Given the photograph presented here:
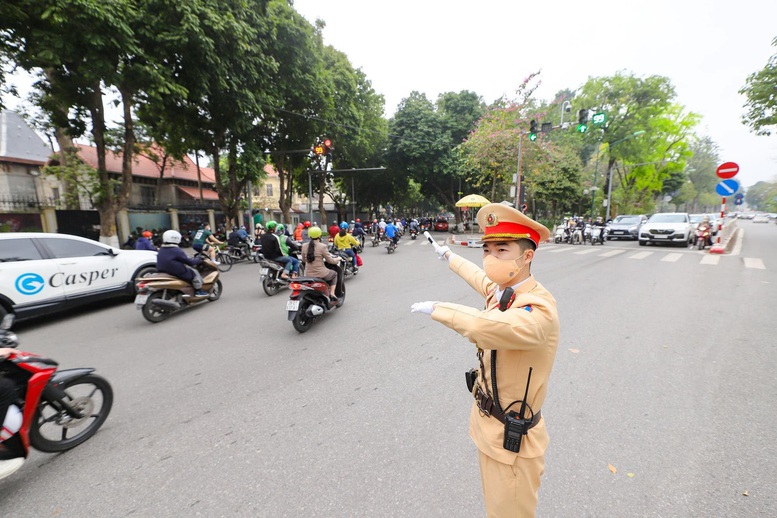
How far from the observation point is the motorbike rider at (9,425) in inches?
84.3

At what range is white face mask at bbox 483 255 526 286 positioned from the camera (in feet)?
4.48

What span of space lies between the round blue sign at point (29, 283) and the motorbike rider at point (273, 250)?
358cm

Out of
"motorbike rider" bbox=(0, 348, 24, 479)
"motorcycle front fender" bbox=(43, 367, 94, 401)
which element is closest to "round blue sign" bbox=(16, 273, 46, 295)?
"motorcycle front fender" bbox=(43, 367, 94, 401)

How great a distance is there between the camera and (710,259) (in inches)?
434

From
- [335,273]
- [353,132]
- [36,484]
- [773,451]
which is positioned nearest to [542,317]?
[773,451]

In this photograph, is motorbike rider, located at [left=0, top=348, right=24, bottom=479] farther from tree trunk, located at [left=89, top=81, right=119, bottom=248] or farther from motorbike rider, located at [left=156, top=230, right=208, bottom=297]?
tree trunk, located at [left=89, top=81, right=119, bottom=248]

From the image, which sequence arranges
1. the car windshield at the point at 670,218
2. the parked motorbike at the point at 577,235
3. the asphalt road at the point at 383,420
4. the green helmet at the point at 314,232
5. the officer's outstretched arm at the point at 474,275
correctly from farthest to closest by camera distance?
the parked motorbike at the point at 577,235
the car windshield at the point at 670,218
the green helmet at the point at 314,232
the asphalt road at the point at 383,420
the officer's outstretched arm at the point at 474,275

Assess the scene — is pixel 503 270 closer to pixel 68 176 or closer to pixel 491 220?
pixel 491 220

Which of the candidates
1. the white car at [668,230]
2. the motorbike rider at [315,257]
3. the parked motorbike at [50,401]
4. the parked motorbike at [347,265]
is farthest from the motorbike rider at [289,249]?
the white car at [668,230]

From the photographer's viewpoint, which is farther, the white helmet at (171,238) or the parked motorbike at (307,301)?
the white helmet at (171,238)

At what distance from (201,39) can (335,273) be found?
845 centimetres

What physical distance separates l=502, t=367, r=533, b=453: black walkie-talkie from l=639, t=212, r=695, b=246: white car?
59.6ft

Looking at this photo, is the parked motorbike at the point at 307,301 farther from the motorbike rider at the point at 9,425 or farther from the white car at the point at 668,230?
the white car at the point at 668,230

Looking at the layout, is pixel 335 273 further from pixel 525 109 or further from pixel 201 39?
pixel 525 109
